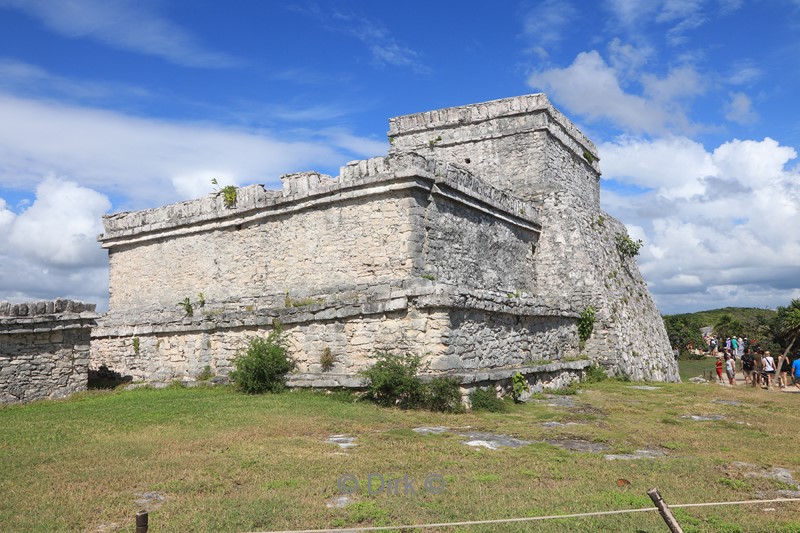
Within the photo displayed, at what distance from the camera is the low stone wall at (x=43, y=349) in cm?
1246

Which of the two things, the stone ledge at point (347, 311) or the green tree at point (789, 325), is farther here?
the green tree at point (789, 325)

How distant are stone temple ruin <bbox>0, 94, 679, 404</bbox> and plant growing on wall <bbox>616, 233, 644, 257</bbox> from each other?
0.29 m

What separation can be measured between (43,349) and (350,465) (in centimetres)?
886

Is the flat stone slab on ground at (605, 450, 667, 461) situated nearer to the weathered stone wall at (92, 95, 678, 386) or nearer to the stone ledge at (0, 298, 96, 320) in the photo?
the weathered stone wall at (92, 95, 678, 386)

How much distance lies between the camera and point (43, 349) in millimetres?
12922

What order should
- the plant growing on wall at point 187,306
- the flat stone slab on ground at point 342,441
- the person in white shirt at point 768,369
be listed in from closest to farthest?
the flat stone slab on ground at point 342,441 < the plant growing on wall at point 187,306 < the person in white shirt at point 768,369

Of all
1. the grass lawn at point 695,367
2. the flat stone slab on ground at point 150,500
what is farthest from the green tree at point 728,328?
the flat stone slab on ground at point 150,500

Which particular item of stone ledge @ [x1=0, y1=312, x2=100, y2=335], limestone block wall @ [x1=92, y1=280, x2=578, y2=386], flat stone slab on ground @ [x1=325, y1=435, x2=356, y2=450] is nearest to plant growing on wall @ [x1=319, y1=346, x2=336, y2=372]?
limestone block wall @ [x1=92, y1=280, x2=578, y2=386]

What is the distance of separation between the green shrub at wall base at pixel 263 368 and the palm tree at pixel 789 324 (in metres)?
13.5

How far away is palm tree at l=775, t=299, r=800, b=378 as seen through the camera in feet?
59.0

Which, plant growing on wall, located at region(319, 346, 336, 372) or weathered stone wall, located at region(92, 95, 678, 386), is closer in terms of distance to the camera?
weathered stone wall, located at region(92, 95, 678, 386)

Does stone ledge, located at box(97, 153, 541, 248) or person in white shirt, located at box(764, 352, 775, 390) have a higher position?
stone ledge, located at box(97, 153, 541, 248)

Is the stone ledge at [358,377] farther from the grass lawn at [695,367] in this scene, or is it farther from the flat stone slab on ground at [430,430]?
the grass lawn at [695,367]

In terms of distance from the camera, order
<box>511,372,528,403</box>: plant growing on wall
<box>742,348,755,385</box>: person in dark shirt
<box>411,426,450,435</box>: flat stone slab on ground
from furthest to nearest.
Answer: <box>742,348,755,385</box>: person in dark shirt < <box>511,372,528,403</box>: plant growing on wall < <box>411,426,450,435</box>: flat stone slab on ground
